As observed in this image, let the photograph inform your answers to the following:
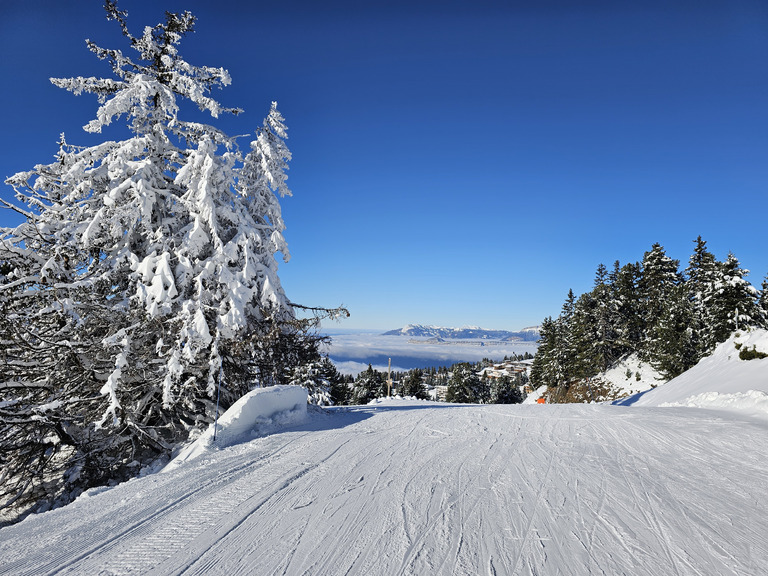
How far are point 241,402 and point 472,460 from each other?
4.16m

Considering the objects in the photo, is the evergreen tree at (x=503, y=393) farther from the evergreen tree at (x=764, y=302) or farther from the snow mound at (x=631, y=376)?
the evergreen tree at (x=764, y=302)

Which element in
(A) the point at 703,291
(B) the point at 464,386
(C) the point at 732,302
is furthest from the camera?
(B) the point at 464,386

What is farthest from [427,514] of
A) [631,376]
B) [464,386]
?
[464,386]

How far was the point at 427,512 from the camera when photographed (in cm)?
348

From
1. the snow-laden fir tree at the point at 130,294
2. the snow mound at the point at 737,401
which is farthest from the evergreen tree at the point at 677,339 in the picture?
the snow-laden fir tree at the point at 130,294

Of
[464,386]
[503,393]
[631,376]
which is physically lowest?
[503,393]

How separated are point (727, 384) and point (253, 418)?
13.3 meters

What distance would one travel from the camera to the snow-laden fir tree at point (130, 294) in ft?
21.6

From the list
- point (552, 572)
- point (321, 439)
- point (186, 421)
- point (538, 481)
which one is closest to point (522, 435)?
point (538, 481)

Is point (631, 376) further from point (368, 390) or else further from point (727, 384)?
point (727, 384)

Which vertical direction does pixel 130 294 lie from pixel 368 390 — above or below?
above

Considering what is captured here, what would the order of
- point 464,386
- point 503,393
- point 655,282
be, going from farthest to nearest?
point 503,393
point 464,386
point 655,282

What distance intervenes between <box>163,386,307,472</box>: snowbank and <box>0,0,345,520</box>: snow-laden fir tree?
1202 millimetres

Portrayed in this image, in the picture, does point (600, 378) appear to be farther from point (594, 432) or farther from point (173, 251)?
point (173, 251)
